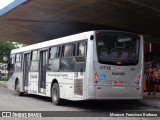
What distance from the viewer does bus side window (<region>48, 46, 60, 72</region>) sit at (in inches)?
630

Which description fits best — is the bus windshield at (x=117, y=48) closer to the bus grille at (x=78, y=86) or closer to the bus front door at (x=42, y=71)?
the bus grille at (x=78, y=86)

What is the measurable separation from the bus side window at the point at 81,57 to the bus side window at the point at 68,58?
434 mm

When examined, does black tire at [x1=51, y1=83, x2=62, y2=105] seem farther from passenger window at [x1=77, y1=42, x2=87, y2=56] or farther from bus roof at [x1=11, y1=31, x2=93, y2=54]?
passenger window at [x1=77, y1=42, x2=87, y2=56]

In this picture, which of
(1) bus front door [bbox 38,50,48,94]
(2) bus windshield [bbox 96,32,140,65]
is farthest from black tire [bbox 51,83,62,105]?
(2) bus windshield [bbox 96,32,140,65]

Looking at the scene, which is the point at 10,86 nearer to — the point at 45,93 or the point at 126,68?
the point at 45,93

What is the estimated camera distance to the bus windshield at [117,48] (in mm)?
13414

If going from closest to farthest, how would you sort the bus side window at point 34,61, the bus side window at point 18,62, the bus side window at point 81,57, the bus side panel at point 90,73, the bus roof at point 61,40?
the bus side panel at point 90,73, the bus side window at point 81,57, the bus roof at point 61,40, the bus side window at point 34,61, the bus side window at point 18,62

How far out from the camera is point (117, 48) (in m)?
13.7

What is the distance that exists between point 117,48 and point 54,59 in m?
3.75

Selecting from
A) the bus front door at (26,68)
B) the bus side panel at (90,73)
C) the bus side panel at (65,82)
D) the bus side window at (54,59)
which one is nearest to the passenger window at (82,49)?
the bus side panel at (90,73)

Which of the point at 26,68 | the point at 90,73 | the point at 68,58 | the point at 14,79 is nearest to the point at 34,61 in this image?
the point at 26,68

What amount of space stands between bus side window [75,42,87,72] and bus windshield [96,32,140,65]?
575mm

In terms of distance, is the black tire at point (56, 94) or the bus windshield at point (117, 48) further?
the black tire at point (56, 94)

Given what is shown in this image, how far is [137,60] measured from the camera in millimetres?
13898
